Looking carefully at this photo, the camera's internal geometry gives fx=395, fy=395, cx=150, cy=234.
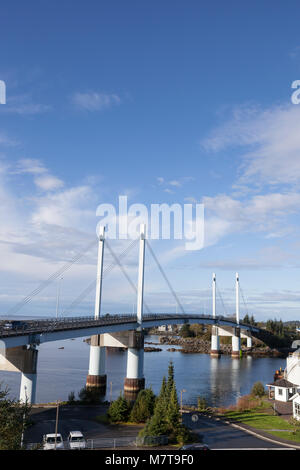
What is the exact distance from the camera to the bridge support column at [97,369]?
58.8 meters

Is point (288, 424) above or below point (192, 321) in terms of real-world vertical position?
below

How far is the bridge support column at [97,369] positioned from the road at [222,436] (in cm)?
2423

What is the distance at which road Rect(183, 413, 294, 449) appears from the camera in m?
27.6

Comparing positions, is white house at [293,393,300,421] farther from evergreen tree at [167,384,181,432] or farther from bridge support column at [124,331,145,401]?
bridge support column at [124,331,145,401]

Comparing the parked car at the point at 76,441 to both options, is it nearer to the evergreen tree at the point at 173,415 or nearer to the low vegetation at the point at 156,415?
the low vegetation at the point at 156,415

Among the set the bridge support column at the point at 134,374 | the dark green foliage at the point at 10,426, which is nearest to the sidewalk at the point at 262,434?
the dark green foliage at the point at 10,426

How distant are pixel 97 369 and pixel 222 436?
3252cm

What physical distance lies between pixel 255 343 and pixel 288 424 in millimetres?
128109

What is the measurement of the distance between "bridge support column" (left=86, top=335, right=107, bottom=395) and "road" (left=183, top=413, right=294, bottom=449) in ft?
79.5
